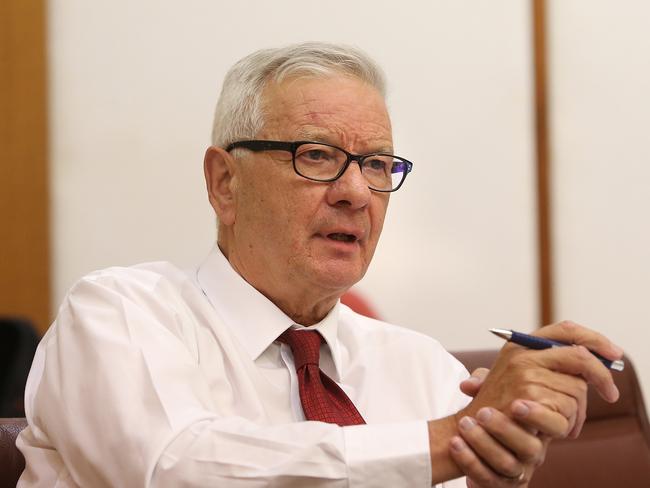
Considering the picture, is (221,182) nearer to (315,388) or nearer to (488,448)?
(315,388)

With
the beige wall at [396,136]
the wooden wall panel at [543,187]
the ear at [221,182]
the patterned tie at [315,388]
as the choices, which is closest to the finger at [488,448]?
the patterned tie at [315,388]

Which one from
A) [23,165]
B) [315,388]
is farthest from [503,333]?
[23,165]

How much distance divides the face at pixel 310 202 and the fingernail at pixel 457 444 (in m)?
0.40

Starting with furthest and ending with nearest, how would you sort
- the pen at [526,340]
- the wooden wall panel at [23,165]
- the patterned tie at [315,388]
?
the wooden wall panel at [23,165], the patterned tie at [315,388], the pen at [526,340]

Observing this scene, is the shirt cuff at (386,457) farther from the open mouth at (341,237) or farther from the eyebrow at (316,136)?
the eyebrow at (316,136)

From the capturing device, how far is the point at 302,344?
142cm

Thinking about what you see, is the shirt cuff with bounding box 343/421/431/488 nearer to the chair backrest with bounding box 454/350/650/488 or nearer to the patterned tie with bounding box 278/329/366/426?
the patterned tie with bounding box 278/329/366/426

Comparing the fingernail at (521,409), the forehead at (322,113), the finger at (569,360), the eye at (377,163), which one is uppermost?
the forehead at (322,113)

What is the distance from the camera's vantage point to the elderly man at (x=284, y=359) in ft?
3.46

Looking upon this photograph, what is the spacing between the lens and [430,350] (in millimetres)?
1623

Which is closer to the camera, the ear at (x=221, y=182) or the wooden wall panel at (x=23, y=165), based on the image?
the ear at (x=221, y=182)

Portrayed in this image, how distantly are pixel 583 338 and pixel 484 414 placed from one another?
207 mm

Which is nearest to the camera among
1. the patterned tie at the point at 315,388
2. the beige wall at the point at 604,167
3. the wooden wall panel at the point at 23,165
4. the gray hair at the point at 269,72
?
the patterned tie at the point at 315,388

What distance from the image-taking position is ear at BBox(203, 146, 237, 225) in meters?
1.50
